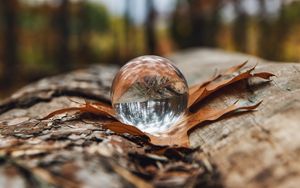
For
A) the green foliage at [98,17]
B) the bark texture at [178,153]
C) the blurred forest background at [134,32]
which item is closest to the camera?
the bark texture at [178,153]

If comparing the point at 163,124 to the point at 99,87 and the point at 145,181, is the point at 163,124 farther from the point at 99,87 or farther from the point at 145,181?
the point at 99,87

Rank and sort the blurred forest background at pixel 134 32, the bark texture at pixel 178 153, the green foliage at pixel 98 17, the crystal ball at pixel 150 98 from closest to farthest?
the bark texture at pixel 178 153, the crystal ball at pixel 150 98, the blurred forest background at pixel 134 32, the green foliage at pixel 98 17

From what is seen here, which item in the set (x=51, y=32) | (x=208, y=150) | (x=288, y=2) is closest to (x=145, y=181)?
(x=208, y=150)

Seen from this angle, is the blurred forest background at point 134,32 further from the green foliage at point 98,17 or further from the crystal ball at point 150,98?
the crystal ball at point 150,98

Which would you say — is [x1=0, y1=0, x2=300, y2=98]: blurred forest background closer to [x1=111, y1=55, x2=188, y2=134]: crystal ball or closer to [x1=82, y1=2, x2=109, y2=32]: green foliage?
[x1=82, y1=2, x2=109, y2=32]: green foliage

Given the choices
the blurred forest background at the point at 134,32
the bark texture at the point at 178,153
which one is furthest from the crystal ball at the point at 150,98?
the blurred forest background at the point at 134,32

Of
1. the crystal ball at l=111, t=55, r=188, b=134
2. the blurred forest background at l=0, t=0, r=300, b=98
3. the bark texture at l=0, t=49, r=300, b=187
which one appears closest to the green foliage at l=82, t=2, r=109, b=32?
the blurred forest background at l=0, t=0, r=300, b=98
